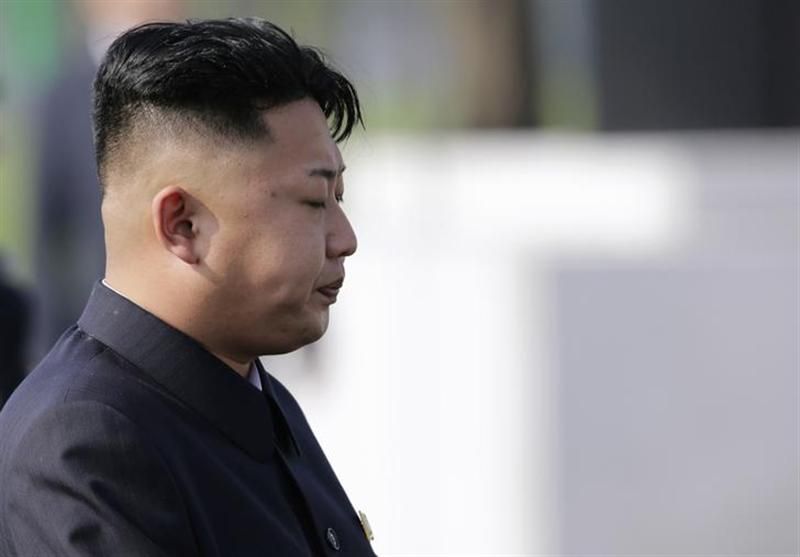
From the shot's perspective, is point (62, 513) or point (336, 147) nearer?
point (62, 513)

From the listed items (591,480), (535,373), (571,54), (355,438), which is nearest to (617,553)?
(591,480)

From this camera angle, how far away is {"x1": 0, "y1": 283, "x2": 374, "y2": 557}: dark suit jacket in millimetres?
1820

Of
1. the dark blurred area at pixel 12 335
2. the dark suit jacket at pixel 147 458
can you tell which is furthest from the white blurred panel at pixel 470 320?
the dark suit jacket at pixel 147 458

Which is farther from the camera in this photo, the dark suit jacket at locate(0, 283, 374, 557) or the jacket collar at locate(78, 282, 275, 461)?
the jacket collar at locate(78, 282, 275, 461)

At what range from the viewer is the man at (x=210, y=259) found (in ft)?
6.45

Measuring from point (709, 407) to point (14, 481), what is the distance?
3755 mm

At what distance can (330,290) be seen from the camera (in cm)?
209

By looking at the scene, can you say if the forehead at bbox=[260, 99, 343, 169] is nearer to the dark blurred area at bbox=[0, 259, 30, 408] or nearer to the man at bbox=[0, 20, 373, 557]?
the man at bbox=[0, 20, 373, 557]

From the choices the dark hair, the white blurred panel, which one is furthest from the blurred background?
the dark hair

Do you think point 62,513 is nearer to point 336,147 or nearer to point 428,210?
point 336,147

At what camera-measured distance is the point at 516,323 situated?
5.59 meters

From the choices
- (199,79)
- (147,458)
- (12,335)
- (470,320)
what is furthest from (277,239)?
(470,320)

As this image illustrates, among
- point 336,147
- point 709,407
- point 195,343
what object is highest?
point 336,147

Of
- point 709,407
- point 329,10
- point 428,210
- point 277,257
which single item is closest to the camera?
point 277,257
